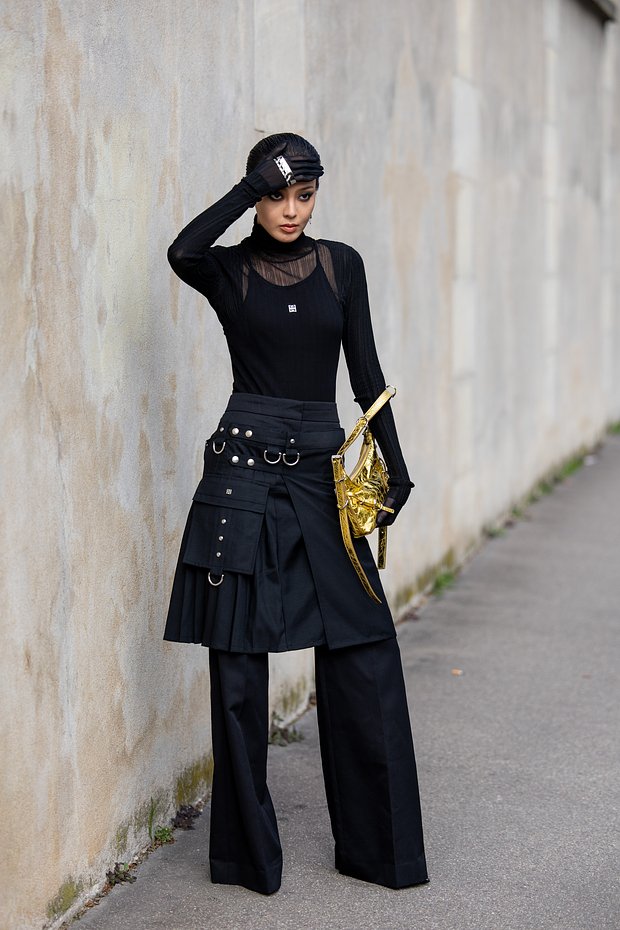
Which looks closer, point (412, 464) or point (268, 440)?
point (268, 440)

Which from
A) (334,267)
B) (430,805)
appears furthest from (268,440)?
(430,805)

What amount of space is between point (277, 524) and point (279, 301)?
1.91 ft

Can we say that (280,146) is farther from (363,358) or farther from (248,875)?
(248,875)

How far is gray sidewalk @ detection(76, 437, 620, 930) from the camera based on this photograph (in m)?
3.95

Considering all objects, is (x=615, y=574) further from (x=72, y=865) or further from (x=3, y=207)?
(x=3, y=207)

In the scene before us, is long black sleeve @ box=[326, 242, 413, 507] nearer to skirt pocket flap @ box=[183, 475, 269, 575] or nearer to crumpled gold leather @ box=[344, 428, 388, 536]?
crumpled gold leather @ box=[344, 428, 388, 536]

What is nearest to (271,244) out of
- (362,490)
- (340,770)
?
(362,490)

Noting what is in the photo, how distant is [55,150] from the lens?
362 centimetres

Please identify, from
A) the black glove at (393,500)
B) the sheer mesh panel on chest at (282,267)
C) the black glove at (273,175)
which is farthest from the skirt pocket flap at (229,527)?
the black glove at (273,175)

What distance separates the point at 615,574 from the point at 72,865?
17.4ft

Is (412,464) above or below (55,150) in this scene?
below

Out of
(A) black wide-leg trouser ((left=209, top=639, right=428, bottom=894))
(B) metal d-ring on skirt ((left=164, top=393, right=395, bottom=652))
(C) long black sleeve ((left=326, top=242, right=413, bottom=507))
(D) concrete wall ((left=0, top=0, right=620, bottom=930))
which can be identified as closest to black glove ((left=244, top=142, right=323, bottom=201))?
(C) long black sleeve ((left=326, top=242, right=413, bottom=507))

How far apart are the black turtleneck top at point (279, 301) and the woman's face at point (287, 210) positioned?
0.06 meters

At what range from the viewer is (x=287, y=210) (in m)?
3.76
